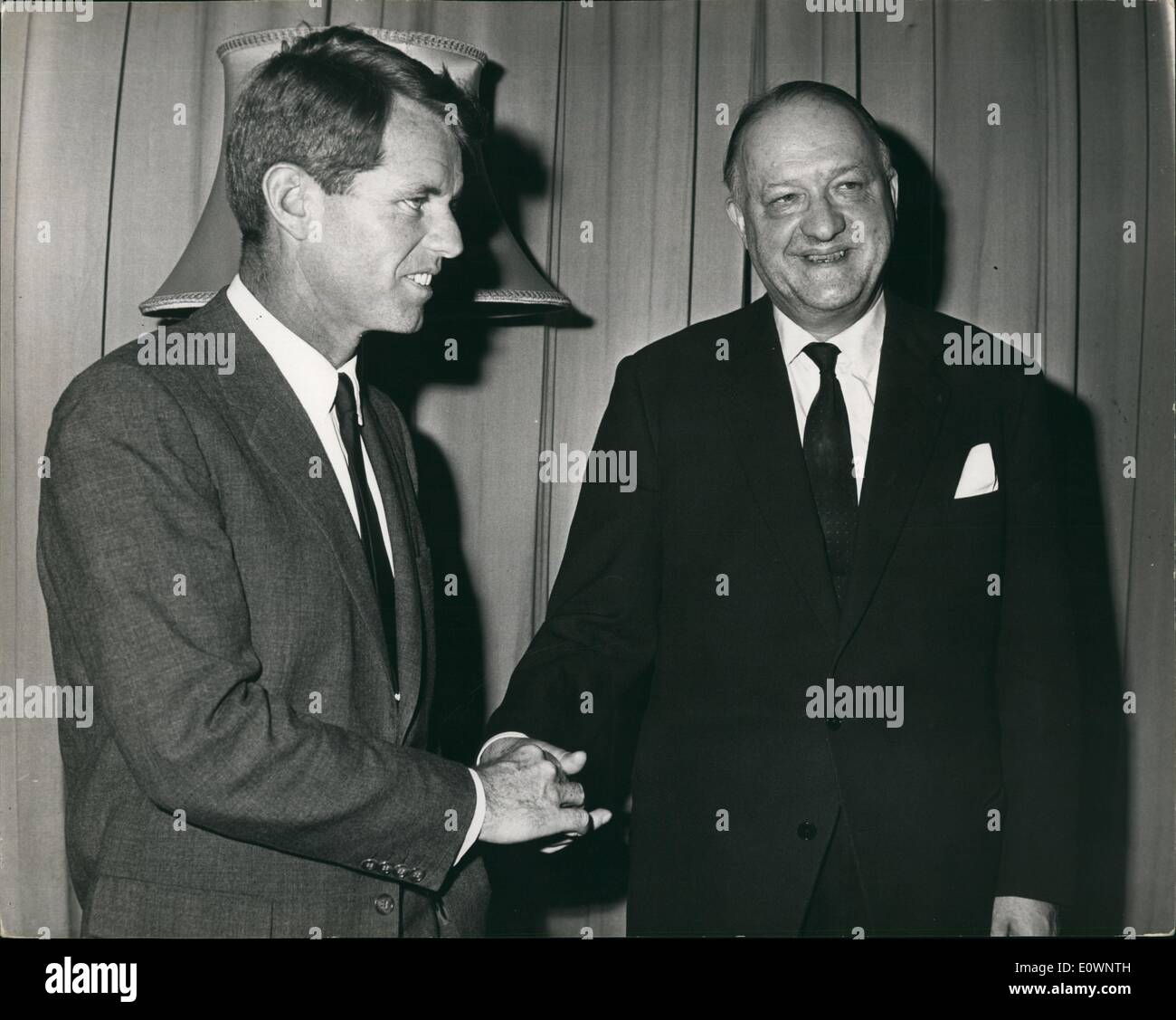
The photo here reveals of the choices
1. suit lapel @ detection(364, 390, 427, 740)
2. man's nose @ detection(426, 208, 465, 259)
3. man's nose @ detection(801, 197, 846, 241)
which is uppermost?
man's nose @ detection(801, 197, 846, 241)

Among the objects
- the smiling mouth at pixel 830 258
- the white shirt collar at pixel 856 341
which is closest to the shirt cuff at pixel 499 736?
the white shirt collar at pixel 856 341

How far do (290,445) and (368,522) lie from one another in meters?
0.18

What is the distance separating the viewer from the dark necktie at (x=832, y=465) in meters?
1.75

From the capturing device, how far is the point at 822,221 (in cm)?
180

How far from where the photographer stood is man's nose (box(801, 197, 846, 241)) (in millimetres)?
1799

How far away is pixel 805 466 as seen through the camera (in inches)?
70.2

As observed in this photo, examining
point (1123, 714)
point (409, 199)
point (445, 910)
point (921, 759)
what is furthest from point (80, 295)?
point (1123, 714)

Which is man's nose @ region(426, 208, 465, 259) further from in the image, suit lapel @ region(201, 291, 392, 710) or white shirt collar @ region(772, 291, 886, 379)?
white shirt collar @ region(772, 291, 886, 379)

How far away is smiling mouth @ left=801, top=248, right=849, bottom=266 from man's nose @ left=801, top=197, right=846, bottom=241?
0.03 m

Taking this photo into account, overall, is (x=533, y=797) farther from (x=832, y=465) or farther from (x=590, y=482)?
(x=832, y=465)

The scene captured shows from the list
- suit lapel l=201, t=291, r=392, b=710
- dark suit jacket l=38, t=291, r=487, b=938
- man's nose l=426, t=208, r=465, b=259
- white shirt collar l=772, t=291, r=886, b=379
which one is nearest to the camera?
dark suit jacket l=38, t=291, r=487, b=938

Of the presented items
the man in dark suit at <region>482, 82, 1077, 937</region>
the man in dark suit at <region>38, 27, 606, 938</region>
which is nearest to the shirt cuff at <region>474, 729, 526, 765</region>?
the man in dark suit at <region>482, 82, 1077, 937</region>

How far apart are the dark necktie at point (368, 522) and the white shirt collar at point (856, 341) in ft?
2.44
